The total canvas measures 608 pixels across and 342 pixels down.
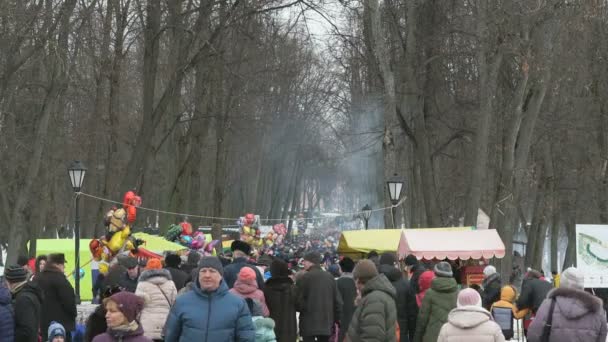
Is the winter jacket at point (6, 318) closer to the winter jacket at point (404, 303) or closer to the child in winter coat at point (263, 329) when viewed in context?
the child in winter coat at point (263, 329)

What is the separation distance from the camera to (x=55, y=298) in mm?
12500

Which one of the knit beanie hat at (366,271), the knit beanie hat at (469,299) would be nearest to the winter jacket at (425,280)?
the knit beanie hat at (366,271)

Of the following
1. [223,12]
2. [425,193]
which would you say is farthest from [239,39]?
[425,193]

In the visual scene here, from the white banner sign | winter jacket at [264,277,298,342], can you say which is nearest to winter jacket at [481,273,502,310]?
the white banner sign

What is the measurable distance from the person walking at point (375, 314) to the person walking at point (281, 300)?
2.46 m

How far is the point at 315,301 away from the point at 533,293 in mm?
3939

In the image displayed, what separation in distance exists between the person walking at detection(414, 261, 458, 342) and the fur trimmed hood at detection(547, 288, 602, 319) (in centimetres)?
206

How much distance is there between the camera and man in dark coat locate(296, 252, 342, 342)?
1298cm

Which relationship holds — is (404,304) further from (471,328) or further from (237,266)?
(471,328)

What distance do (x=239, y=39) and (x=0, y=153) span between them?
21.8 feet

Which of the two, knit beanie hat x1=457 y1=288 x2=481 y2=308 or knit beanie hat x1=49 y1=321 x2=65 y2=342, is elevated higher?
knit beanie hat x1=457 y1=288 x2=481 y2=308

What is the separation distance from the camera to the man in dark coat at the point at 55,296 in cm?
1245

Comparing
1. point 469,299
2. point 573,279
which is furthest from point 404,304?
point 469,299

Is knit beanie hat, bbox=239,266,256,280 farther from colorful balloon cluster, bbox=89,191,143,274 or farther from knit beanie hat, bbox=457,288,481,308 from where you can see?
colorful balloon cluster, bbox=89,191,143,274
